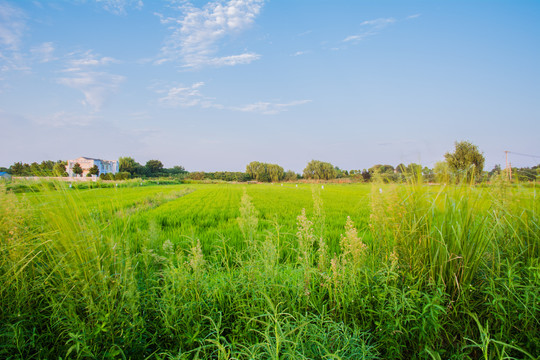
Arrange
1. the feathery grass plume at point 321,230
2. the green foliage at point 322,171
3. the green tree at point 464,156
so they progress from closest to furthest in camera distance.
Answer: the feathery grass plume at point 321,230
the green tree at point 464,156
the green foliage at point 322,171

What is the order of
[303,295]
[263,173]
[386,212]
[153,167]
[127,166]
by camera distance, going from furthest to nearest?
[153,167] → [263,173] → [127,166] → [386,212] → [303,295]

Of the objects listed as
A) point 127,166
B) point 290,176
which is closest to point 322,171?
point 290,176

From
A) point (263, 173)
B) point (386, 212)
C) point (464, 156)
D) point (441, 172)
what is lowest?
point (386, 212)

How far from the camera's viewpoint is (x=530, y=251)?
2896 millimetres

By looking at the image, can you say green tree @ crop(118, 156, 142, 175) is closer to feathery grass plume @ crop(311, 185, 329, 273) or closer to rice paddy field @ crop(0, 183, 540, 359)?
rice paddy field @ crop(0, 183, 540, 359)

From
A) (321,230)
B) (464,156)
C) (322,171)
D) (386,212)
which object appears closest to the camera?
(386,212)

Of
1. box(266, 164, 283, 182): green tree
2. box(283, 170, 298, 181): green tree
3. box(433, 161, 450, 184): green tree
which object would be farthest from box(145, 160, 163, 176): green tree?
box(433, 161, 450, 184): green tree

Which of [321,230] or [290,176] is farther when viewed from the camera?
[290,176]

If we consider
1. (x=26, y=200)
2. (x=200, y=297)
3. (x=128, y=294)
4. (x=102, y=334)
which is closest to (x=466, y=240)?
(x=200, y=297)

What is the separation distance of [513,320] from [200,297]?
2.66m

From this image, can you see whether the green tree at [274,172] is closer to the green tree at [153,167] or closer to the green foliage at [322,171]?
the green foliage at [322,171]

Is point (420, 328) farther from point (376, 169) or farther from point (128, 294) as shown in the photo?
point (128, 294)

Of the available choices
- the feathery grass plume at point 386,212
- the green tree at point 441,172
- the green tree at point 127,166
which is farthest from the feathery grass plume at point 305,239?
the green tree at point 127,166

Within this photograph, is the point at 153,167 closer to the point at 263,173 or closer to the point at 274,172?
the point at 263,173
